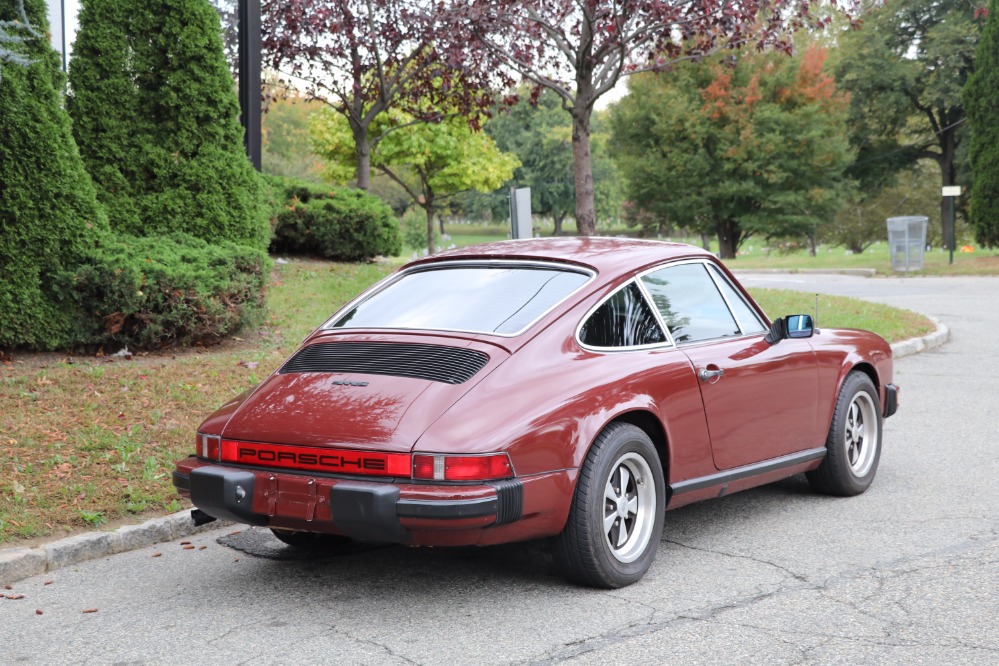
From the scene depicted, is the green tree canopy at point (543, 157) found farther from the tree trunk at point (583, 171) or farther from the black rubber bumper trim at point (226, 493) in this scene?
the black rubber bumper trim at point (226, 493)

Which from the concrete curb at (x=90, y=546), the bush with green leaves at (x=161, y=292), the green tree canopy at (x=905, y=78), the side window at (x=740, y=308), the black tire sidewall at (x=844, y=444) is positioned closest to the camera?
the concrete curb at (x=90, y=546)

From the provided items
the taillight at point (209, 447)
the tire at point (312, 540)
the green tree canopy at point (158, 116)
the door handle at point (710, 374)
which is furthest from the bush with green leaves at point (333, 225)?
the door handle at point (710, 374)

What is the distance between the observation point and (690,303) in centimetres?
557

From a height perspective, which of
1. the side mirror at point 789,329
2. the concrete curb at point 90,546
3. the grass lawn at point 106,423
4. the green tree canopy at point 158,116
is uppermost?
the green tree canopy at point 158,116

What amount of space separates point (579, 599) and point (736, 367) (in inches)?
62.3

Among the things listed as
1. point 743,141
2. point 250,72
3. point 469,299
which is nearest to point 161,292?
point 469,299

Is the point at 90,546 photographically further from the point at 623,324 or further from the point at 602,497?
the point at 623,324

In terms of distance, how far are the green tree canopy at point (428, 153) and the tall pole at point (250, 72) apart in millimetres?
14477

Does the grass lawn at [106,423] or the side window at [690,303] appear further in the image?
the grass lawn at [106,423]

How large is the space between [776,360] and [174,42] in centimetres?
743

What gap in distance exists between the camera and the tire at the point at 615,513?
446cm

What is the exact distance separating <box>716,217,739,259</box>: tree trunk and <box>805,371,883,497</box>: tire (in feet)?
129

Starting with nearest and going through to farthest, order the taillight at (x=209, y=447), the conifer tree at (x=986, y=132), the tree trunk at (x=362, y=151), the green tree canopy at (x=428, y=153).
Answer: the taillight at (x=209, y=447)
the tree trunk at (x=362, y=151)
the conifer tree at (x=986, y=132)
the green tree canopy at (x=428, y=153)

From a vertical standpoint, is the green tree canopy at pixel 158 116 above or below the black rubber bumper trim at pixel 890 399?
above
